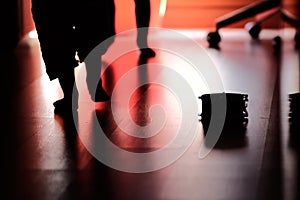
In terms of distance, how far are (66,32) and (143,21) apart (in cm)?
123

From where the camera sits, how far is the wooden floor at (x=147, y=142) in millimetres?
1887

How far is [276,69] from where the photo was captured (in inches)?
142

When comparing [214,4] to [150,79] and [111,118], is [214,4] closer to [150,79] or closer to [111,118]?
[150,79]

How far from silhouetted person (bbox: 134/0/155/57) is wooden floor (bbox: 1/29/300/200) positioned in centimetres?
8

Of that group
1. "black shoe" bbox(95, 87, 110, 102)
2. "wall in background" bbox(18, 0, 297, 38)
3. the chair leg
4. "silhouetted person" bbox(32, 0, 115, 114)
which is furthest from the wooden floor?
"wall in background" bbox(18, 0, 297, 38)

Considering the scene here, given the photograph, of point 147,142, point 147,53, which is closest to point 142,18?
point 147,53

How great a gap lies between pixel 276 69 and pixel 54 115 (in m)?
1.33

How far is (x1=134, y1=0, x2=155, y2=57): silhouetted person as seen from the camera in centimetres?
386

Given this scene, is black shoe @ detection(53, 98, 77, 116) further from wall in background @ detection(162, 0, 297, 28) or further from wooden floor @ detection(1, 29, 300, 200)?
wall in background @ detection(162, 0, 297, 28)

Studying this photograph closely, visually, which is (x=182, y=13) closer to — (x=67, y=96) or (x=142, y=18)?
(x=142, y=18)

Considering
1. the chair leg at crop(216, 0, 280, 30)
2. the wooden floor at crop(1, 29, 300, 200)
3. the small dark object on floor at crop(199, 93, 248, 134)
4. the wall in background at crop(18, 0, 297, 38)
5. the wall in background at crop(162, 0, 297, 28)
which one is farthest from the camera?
the wall in background at crop(162, 0, 297, 28)

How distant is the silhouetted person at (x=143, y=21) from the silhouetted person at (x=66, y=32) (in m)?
0.99

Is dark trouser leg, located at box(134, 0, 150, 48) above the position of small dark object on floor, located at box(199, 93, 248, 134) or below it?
above

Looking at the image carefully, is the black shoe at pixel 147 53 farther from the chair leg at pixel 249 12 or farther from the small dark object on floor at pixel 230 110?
the small dark object on floor at pixel 230 110
